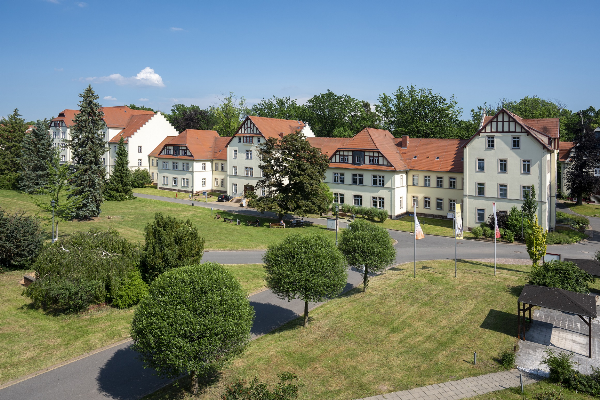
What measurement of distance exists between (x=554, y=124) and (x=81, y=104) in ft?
154

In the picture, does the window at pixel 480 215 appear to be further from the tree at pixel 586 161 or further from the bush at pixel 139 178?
the bush at pixel 139 178

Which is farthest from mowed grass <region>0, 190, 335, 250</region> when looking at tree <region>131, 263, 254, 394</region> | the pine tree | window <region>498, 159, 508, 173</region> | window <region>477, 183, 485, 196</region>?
tree <region>131, 263, 254, 394</region>

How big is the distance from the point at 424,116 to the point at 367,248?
163 feet

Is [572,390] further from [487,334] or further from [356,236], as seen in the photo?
[356,236]

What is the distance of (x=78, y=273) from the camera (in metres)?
23.5

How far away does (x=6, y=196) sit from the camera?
5859 cm

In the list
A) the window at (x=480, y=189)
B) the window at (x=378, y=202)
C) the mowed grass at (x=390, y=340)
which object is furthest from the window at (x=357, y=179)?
the mowed grass at (x=390, y=340)

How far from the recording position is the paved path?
51.6ft

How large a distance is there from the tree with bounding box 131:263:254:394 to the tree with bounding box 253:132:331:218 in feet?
97.8

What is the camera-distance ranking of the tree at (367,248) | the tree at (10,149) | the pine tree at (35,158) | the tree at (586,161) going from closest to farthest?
the tree at (367,248) → the tree at (586,161) → the pine tree at (35,158) → the tree at (10,149)

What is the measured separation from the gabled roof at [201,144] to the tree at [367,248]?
42.4 meters

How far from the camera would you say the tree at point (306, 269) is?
20.6 meters

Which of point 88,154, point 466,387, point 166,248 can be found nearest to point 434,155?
point 166,248

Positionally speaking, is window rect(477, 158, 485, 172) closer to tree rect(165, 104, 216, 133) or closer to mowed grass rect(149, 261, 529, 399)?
mowed grass rect(149, 261, 529, 399)
